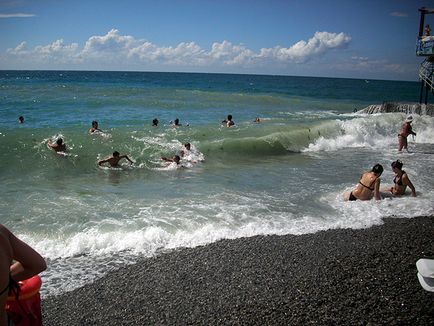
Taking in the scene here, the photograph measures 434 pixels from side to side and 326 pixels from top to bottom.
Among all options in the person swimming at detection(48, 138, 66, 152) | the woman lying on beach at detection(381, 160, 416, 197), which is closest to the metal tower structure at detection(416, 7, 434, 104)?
the woman lying on beach at detection(381, 160, 416, 197)

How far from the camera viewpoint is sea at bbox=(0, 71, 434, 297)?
6.52m

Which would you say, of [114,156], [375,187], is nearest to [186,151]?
[114,156]

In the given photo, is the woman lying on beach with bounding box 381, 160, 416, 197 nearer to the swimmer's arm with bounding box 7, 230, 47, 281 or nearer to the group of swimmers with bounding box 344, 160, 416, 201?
the group of swimmers with bounding box 344, 160, 416, 201

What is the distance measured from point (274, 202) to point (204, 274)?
3.84 metres

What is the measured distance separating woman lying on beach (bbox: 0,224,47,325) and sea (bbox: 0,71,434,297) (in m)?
2.51

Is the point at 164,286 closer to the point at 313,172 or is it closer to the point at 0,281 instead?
the point at 0,281

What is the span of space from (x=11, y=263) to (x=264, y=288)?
319 cm

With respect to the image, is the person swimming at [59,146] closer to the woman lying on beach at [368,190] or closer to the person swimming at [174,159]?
the person swimming at [174,159]

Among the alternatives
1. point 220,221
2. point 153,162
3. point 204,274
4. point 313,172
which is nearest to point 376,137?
point 313,172

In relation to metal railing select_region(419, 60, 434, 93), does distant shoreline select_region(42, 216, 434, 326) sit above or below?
below

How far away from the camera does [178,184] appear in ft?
34.1

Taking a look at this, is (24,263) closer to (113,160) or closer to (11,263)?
(11,263)

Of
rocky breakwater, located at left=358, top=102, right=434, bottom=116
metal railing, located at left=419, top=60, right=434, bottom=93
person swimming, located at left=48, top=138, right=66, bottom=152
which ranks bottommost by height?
person swimming, located at left=48, top=138, right=66, bottom=152

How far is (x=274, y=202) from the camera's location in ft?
28.3
